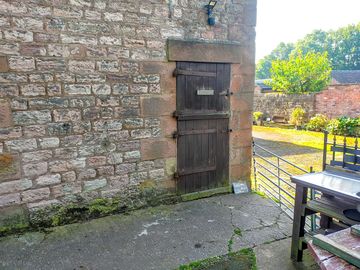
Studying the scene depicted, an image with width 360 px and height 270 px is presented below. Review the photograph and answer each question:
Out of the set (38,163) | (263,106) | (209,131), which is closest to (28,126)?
(38,163)

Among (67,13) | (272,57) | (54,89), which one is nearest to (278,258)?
(54,89)

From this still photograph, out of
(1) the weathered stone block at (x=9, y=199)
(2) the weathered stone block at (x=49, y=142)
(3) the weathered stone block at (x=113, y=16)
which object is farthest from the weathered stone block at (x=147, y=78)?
(1) the weathered stone block at (x=9, y=199)

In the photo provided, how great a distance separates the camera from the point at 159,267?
263 cm

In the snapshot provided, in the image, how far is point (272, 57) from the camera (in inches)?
2245

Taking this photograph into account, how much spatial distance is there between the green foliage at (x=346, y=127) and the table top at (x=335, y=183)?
9.29m

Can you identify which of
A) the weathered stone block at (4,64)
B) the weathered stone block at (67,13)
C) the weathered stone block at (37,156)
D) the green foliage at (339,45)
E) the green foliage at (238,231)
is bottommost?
the green foliage at (238,231)

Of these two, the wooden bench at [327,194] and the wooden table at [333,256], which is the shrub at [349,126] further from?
the wooden table at [333,256]

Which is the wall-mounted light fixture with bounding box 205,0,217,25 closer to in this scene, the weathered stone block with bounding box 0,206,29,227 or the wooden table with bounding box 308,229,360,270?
the wooden table with bounding box 308,229,360,270

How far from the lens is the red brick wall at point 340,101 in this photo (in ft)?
42.7

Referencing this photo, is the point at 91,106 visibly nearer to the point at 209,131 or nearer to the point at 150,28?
the point at 150,28

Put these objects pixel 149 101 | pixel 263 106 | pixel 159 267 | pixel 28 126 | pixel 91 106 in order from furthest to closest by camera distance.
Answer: pixel 263 106 → pixel 149 101 → pixel 91 106 → pixel 28 126 → pixel 159 267

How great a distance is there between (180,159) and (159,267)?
174 cm

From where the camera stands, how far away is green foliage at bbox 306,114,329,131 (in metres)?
12.4

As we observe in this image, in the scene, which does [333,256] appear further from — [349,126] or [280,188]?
[349,126]
